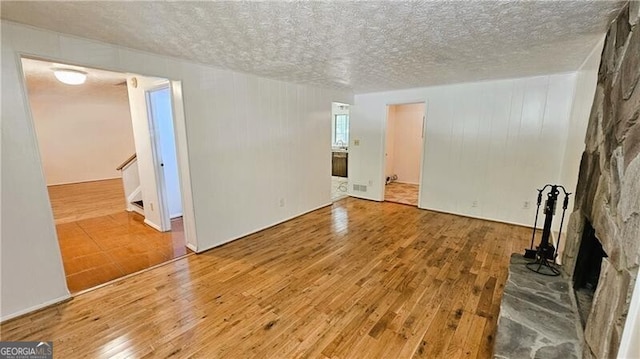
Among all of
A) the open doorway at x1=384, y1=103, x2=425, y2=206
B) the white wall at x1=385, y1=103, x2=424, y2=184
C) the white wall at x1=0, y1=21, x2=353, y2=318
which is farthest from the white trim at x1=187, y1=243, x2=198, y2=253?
the white wall at x1=385, y1=103, x2=424, y2=184

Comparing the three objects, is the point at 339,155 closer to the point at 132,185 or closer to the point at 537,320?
the point at 132,185

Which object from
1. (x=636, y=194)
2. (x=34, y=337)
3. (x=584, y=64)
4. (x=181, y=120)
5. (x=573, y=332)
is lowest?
(x=34, y=337)

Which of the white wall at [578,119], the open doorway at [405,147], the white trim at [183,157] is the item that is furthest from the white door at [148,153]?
the open doorway at [405,147]

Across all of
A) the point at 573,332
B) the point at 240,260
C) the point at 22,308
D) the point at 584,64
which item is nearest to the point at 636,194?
the point at 573,332

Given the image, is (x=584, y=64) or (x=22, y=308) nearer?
(x=22, y=308)

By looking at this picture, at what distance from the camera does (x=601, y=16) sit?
5.82ft

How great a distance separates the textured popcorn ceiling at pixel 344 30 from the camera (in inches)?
64.5

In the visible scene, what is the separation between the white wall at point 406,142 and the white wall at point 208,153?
105 inches

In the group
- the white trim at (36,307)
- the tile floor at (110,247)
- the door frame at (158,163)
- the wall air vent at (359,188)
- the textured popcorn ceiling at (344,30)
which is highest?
the textured popcorn ceiling at (344,30)

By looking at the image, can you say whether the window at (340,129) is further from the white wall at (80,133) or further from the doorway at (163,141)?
the white wall at (80,133)

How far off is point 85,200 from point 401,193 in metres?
6.87

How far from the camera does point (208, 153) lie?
3.15 metres

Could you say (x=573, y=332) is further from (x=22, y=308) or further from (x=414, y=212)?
(x=22, y=308)

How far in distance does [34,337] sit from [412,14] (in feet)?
11.2
